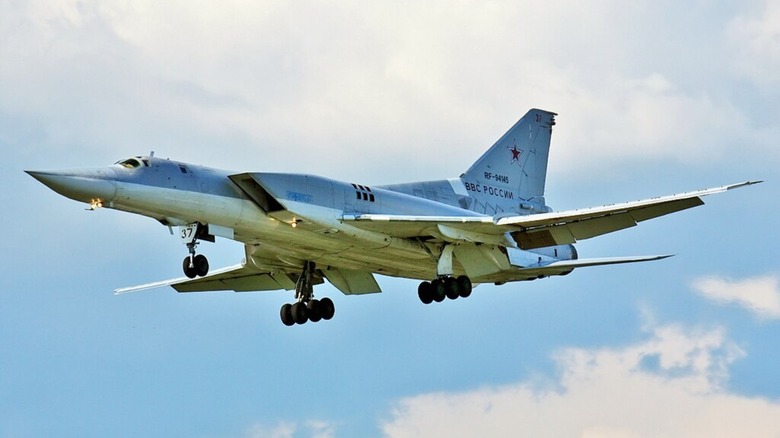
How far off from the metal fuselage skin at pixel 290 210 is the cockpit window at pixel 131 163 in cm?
5

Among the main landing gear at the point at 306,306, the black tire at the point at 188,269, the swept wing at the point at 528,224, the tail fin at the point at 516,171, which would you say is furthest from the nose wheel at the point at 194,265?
the tail fin at the point at 516,171

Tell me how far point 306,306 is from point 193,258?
6.95 metres

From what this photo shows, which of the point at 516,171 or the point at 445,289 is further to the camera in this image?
the point at 516,171

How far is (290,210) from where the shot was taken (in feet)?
136

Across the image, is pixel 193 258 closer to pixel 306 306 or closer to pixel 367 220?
pixel 367 220

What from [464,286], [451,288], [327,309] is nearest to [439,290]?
[451,288]

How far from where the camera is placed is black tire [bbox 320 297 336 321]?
46.8m

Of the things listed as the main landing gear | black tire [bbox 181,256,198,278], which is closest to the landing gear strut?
black tire [bbox 181,256,198,278]

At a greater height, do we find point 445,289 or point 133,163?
point 133,163

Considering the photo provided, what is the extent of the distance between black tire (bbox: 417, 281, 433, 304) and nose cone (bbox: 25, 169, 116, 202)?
31.9 ft

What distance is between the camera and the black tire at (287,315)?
46.9 metres

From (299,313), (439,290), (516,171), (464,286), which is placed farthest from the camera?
(516,171)

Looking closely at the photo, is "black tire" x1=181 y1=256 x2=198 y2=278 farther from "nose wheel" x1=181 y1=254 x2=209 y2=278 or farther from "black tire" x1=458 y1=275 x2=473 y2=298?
"black tire" x1=458 y1=275 x2=473 y2=298

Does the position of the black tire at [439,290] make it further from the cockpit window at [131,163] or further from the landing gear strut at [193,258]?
the cockpit window at [131,163]
